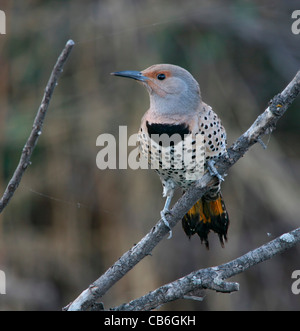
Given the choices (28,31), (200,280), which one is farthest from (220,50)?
(200,280)

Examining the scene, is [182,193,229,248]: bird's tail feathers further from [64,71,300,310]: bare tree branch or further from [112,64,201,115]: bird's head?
[64,71,300,310]: bare tree branch

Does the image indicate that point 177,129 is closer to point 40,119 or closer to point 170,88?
point 170,88

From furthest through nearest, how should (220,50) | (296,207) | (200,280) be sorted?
(220,50) → (296,207) → (200,280)

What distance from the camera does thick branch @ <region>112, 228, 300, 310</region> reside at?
1532 millimetres

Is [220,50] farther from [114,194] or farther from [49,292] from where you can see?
[49,292]

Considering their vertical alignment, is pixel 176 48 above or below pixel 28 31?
below

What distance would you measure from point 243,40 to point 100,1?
3.68ft

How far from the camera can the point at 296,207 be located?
3434 millimetres

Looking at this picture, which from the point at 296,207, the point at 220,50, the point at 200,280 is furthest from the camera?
the point at 220,50

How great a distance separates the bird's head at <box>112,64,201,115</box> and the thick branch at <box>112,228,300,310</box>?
792mm


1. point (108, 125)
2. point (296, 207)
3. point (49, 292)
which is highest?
point (108, 125)

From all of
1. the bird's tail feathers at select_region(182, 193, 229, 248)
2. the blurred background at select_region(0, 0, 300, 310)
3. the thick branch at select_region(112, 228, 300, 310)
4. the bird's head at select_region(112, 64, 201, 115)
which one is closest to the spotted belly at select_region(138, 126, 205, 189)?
the bird's head at select_region(112, 64, 201, 115)

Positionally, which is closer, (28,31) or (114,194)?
(114,194)

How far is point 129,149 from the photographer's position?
341 cm
